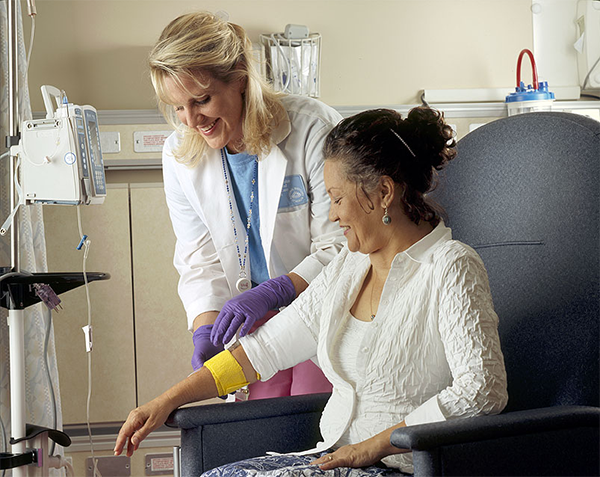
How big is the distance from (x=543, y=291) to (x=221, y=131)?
86cm

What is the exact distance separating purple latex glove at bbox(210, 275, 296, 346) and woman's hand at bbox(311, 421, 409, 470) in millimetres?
463

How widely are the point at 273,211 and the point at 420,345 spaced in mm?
645

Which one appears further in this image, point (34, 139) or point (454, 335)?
point (34, 139)

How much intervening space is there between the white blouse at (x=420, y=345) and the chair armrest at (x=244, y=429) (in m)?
0.09

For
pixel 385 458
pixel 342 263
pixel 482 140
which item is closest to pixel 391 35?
pixel 482 140

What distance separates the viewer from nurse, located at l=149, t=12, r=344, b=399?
5.50 feet

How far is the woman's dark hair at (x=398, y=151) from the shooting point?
141cm

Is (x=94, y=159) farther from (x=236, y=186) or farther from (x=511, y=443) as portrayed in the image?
(x=511, y=443)

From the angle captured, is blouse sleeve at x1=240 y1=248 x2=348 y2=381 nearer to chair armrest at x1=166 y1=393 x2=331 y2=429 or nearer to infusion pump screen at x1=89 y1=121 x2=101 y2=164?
chair armrest at x1=166 y1=393 x2=331 y2=429

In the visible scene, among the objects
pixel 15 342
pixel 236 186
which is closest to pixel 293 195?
pixel 236 186

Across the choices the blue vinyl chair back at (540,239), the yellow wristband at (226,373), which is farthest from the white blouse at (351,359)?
the blue vinyl chair back at (540,239)

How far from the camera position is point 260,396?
182cm

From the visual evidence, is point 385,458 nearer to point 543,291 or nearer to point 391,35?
point 543,291

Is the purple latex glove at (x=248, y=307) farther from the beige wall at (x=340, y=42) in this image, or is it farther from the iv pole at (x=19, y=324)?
the beige wall at (x=340, y=42)
